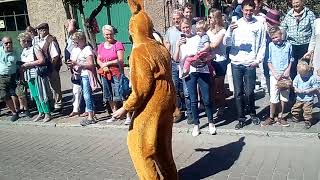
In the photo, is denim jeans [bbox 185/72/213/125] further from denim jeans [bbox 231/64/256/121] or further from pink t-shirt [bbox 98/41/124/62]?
pink t-shirt [bbox 98/41/124/62]

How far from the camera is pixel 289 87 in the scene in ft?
21.0

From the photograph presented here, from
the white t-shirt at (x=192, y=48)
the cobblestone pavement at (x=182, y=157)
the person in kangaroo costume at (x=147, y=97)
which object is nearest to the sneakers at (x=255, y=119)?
the cobblestone pavement at (x=182, y=157)

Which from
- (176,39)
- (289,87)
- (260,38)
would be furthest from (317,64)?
(176,39)

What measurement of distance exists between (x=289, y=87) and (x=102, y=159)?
3.25 meters

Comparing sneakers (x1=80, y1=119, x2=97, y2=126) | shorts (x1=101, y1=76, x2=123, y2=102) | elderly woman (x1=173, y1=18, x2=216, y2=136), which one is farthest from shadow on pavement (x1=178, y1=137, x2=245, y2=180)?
sneakers (x1=80, y1=119, x2=97, y2=126)

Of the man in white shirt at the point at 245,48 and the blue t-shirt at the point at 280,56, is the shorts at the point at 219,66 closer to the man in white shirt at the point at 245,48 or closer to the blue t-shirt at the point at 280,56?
the man in white shirt at the point at 245,48

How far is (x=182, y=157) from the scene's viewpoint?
580 centimetres

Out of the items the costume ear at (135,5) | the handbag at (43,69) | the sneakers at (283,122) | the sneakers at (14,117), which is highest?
the costume ear at (135,5)

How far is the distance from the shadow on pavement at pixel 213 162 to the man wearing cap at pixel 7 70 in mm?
4766

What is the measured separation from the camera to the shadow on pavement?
518 cm

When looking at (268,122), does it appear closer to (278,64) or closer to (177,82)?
(278,64)

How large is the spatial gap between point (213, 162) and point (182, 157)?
1.71 ft

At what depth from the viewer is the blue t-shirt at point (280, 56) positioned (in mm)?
6367

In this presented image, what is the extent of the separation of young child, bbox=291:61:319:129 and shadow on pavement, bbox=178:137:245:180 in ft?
3.85
